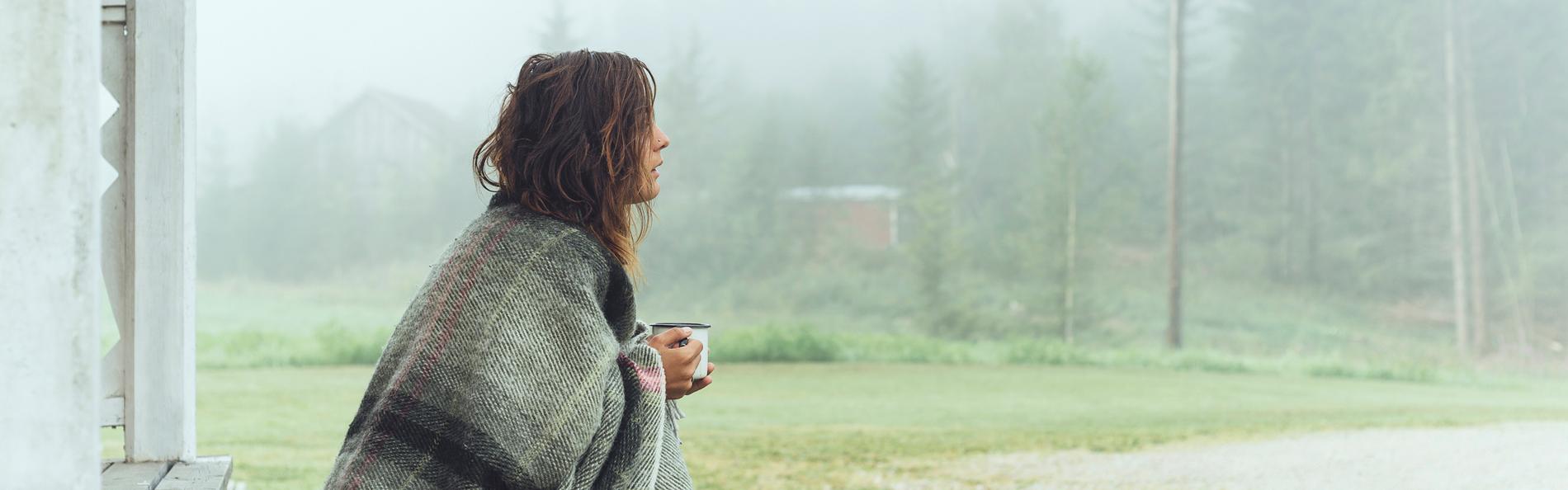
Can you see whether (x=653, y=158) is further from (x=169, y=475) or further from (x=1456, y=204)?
(x=1456, y=204)

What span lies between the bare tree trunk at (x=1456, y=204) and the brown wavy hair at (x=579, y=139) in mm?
13693

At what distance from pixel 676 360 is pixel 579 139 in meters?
0.26

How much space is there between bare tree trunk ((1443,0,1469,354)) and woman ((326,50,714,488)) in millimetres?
13687

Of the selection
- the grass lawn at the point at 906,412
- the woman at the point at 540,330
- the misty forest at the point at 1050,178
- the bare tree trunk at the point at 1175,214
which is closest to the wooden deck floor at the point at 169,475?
the woman at the point at 540,330

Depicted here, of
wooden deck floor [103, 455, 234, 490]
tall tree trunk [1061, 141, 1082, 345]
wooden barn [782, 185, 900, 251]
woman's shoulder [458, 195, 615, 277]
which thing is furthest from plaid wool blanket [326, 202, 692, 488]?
wooden barn [782, 185, 900, 251]

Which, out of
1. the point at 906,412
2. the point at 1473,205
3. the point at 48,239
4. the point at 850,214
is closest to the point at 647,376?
the point at 48,239

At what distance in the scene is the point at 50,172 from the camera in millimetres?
900

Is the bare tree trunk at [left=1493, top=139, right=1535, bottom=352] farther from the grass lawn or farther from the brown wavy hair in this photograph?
the brown wavy hair

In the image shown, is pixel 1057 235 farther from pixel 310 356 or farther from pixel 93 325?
pixel 93 325

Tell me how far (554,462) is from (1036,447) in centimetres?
610

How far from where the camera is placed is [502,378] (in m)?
1.15

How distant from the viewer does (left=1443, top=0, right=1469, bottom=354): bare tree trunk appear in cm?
1297

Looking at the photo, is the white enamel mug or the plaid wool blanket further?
the white enamel mug

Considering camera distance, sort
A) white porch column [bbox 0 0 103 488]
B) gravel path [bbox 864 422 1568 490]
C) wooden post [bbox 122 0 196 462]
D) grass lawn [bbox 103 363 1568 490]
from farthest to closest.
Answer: grass lawn [bbox 103 363 1568 490], gravel path [bbox 864 422 1568 490], wooden post [bbox 122 0 196 462], white porch column [bbox 0 0 103 488]
